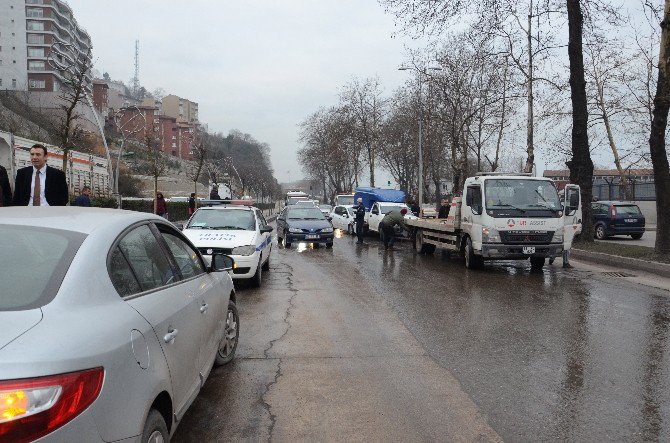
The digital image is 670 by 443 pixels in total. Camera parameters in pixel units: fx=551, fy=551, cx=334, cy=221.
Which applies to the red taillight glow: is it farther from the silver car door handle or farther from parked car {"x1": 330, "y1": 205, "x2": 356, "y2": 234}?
parked car {"x1": 330, "y1": 205, "x2": 356, "y2": 234}

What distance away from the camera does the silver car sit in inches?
82.4

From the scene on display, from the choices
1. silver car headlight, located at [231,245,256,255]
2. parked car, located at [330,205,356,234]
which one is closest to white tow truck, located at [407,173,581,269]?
silver car headlight, located at [231,245,256,255]

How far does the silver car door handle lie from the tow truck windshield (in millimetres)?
10653

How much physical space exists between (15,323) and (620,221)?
26.6m

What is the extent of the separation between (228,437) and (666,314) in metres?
7.09

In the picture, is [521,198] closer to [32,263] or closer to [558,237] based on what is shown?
[558,237]

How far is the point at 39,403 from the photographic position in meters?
2.06

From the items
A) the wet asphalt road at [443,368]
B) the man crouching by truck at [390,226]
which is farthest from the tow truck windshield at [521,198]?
the man crouching by truck at [390,226]

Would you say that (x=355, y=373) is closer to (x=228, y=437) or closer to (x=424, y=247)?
(x=228, y=437)

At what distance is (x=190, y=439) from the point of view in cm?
387

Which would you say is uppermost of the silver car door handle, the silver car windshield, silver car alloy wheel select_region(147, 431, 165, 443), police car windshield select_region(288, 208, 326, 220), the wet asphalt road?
the silver car windshield

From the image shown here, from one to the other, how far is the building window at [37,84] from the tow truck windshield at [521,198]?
8851cm

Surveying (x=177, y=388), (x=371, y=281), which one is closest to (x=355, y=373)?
(x=177, y=388)

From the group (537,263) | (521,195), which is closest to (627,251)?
(537,263)
